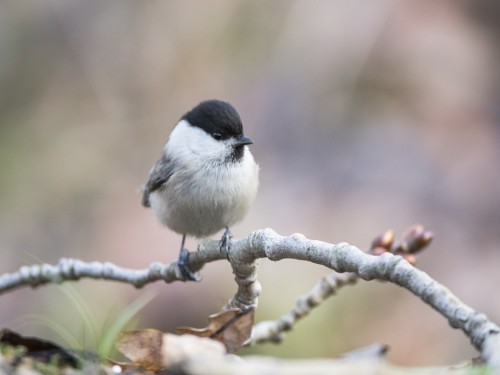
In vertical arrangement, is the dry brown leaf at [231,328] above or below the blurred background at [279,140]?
below

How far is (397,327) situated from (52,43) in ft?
14.0

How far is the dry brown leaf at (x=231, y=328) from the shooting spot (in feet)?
5.87

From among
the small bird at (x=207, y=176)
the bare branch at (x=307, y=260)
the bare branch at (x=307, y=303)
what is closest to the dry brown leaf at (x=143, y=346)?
the bare branch at (x=307, y=260)

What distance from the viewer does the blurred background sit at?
438 centimetres

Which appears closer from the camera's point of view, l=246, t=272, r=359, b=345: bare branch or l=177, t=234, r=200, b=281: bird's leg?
l=246, t=272, r=359, b=345: bare branch

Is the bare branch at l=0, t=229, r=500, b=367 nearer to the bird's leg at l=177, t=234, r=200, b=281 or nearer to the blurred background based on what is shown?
the bird's leg at l=177, t=234, r=200, b=281

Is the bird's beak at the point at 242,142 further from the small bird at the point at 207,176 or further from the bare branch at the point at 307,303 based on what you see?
the bare branch at the point at 307,303

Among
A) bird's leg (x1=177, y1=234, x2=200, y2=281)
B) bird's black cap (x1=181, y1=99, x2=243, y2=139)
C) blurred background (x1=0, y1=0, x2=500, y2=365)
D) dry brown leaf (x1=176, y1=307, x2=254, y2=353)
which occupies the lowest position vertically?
dry brown leaf (x1=176, y1=307, x2=254, y2=353)

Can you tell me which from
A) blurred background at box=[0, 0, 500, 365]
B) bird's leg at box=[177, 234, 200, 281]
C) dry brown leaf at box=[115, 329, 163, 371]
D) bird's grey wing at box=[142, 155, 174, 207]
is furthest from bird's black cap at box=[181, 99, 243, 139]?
dry brown leaf at box=[115, 329, 163, 371]

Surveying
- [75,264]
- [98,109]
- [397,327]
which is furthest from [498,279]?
[98,109]

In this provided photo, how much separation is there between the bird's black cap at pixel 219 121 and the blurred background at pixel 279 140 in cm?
122

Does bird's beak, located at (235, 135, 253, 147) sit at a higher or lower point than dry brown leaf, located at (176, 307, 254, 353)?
higher

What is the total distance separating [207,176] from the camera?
3.11 metres

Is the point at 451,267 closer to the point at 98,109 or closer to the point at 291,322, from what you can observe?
the point at 291,322
